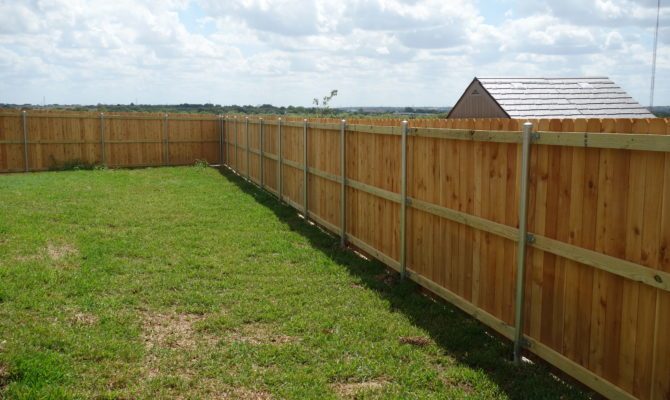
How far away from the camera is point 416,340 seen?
545 cm

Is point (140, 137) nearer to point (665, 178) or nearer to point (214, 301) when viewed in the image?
point (214, 301)

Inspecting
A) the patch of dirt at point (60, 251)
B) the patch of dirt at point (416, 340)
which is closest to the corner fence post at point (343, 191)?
the patch of dirt at point (60, 251)

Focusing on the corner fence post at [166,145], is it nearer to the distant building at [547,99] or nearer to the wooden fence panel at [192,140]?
the wooden fence panel at [192,140]

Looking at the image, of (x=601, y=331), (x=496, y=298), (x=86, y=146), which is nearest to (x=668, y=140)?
(x=601, y=331)

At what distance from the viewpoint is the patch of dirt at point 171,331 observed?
5.51 meters

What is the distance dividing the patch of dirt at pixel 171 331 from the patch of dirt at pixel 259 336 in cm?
23

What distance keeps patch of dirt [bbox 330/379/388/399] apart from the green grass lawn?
14 millimetres

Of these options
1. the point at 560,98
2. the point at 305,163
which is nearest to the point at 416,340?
the point at 305,163

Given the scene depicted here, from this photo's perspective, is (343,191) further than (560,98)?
No

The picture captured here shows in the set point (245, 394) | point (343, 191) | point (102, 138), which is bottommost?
point (245, 394)

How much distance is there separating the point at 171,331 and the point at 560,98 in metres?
15.7

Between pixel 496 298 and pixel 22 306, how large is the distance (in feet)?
15.0

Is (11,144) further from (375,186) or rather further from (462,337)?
(462,337)

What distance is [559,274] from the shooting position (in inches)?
181
